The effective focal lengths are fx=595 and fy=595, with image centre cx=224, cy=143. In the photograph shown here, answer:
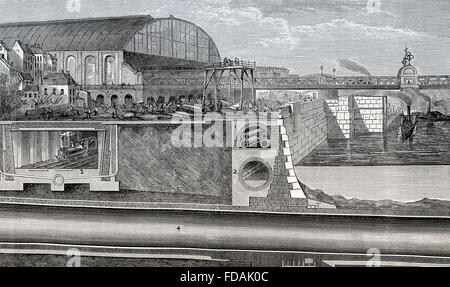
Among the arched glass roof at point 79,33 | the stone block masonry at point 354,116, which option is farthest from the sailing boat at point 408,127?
the arched glass roof at point 79,33

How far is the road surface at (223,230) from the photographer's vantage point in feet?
17.1

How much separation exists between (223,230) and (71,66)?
→ 2.14m

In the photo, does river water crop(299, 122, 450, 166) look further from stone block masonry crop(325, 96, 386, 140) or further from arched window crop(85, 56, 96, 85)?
arched window crop(85, 56, 96, 85)

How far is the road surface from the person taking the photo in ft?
17.1

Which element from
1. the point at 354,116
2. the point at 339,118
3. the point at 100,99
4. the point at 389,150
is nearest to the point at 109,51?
the point at 100,99

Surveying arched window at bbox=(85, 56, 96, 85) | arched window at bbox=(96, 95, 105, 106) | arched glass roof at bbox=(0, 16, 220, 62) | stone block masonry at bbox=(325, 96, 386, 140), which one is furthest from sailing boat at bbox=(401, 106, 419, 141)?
arched window at bbox=(85, 56, 96, 85)

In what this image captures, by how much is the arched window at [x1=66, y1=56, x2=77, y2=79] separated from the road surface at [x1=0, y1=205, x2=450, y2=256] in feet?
4.25

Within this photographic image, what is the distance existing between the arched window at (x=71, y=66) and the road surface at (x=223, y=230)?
1.30m

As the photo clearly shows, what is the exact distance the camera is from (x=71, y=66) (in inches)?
225

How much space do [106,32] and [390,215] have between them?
3.13 meters

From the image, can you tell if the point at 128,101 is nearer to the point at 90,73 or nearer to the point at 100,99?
the point at 100,99

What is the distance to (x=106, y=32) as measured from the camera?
5.69 meters
